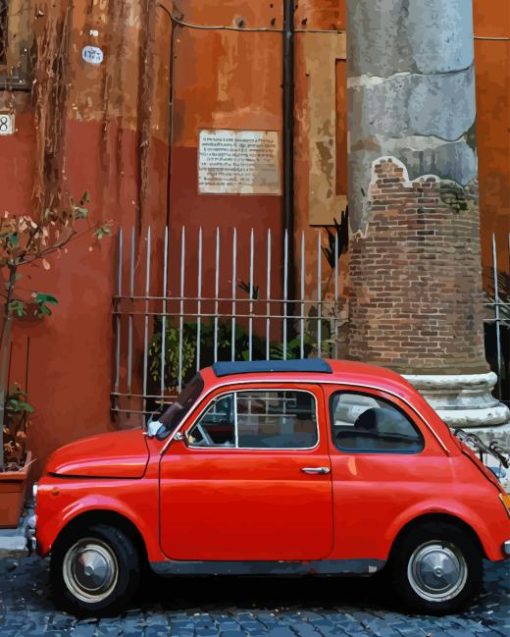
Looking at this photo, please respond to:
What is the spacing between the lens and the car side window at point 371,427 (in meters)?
4.55

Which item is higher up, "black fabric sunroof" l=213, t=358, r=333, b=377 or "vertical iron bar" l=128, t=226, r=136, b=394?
"vertical iron bar" l=128, t=226, r=136, b=394

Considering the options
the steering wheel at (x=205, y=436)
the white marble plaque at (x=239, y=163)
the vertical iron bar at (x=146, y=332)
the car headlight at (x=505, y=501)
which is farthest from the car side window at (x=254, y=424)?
the white marble plaque at (x=239, y=163)

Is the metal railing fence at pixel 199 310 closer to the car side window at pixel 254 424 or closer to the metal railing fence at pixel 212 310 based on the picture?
the metal railing fence at pixel 212 310

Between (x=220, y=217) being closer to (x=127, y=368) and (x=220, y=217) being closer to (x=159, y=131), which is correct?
(x=159, y=131)

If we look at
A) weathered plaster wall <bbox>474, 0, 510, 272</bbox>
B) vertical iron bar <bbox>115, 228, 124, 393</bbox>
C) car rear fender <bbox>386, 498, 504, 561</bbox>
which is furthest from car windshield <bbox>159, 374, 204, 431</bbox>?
weathered plaster wall <bbox>474, 0, 510, 272</bbox>

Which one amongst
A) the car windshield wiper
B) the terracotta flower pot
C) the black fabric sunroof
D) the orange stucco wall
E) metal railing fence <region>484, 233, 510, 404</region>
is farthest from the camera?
metal railing fence <region>484, 233, 510, 404</region>

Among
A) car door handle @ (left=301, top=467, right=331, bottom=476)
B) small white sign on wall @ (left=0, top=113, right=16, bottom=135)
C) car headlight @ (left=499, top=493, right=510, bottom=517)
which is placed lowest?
car headlight @ (left=499, top=493, right=510, bottom=517)

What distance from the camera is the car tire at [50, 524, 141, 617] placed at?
171 inches

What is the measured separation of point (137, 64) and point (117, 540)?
6168 mm

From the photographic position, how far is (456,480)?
4.46 meters

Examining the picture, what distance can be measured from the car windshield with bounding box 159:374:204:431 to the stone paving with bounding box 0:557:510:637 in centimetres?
120

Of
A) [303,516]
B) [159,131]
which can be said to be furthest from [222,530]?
[159,131]

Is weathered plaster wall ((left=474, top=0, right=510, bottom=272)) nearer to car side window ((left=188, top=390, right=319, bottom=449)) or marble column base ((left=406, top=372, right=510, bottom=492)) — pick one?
marble column base ((left=406, top=372, right=510, bottom=492))

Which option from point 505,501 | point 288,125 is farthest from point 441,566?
point 288,125
